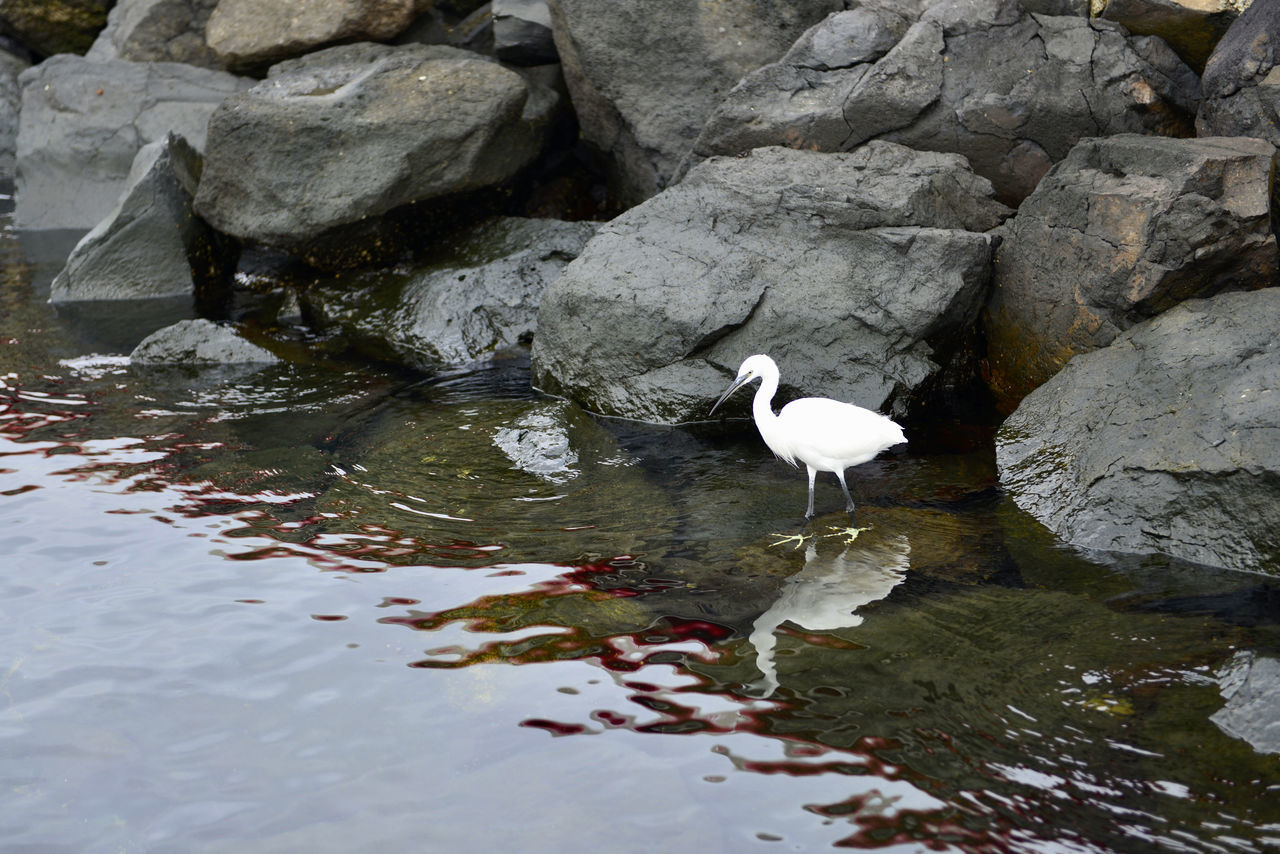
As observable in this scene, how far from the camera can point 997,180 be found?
7.98 meters

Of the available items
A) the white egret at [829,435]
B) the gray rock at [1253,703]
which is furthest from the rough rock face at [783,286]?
the gray rock at [1253,703]

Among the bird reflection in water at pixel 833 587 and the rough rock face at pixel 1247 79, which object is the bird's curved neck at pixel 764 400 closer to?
the bird reflection in water at pixel 833 587

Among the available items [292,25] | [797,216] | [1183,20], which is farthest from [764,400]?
[292,25]

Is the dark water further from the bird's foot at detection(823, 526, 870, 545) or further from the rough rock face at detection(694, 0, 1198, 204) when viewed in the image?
the rough rock face at detection(694, 0, 1198, 204)

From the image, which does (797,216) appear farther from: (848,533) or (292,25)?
(292,25)

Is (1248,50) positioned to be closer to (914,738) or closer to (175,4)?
(914,738)

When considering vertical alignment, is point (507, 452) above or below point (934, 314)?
below

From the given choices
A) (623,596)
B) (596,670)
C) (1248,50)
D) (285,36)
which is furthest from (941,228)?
(285,36)

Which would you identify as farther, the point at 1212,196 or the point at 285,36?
the point at 285,36

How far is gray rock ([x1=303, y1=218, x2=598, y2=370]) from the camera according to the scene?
885 centimetres

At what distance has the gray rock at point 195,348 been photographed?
28.0 feet

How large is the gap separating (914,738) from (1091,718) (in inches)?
25.8

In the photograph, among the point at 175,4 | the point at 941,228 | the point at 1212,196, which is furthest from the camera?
the point at 175,4

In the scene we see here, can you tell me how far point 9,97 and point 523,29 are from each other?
8.78 meters
